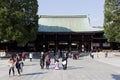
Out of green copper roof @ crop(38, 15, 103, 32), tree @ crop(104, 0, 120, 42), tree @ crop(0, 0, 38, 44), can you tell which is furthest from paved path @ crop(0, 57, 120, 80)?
green copper roof @ crop(38, 15, 103, 32)

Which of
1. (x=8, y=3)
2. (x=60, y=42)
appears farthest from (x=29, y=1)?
(x=60, y=42)

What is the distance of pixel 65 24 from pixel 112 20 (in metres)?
16.6

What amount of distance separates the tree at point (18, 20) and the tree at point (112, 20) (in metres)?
14.2

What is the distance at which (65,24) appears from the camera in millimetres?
75875

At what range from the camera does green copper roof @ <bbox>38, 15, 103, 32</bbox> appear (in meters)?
70.6

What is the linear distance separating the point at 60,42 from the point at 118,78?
47.3 m

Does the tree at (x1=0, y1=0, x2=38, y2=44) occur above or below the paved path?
above

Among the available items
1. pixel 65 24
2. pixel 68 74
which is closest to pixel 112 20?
pixel 65 24

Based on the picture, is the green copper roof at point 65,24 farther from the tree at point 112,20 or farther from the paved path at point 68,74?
the paved path at point 68,74

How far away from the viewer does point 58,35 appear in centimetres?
6938

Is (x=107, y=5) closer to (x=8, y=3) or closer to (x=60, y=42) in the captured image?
(x=60, y=42)

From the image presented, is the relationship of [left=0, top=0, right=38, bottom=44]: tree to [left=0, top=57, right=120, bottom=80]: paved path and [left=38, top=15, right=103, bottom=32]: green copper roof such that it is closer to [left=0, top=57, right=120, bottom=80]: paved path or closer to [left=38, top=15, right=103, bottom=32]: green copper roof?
[left=38, top=15, right=103, bottom=32]: green copper roof

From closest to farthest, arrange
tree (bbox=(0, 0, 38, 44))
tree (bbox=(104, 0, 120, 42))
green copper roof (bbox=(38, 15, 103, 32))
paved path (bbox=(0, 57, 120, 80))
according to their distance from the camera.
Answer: paved path (bbox=(0, 57, 120, 80)) → tree (bbox=(0, 0, 38, 44)) → tree (bbox=(104, 0, 120, 42)) → green copper roof (bbox=(38, 15, 103, 32))

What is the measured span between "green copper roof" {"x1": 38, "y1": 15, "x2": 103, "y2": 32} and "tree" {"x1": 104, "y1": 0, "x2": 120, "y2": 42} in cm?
777
